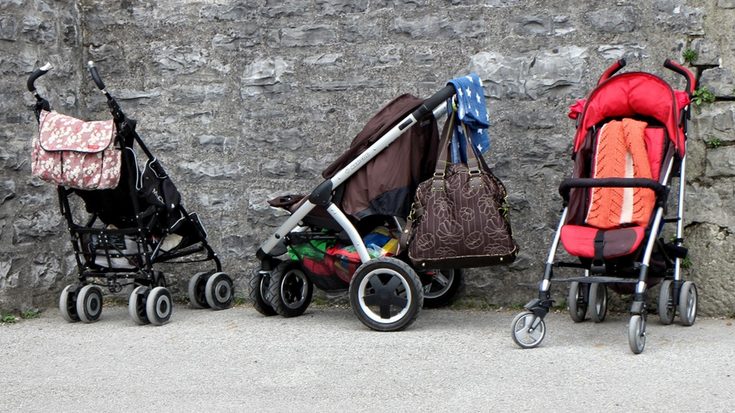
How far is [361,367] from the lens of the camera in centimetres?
400

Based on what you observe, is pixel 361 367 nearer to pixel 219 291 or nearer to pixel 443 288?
pixel 443 288

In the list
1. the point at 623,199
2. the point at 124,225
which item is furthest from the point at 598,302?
the point at 124,225

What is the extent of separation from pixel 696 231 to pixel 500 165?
45.6 inches

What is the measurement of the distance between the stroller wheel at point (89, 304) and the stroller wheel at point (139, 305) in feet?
0.96

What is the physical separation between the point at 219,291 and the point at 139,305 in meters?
0.61

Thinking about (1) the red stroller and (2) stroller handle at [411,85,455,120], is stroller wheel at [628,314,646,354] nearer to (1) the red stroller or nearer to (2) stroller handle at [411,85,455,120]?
(1) the red stroller

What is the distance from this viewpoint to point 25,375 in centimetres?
411

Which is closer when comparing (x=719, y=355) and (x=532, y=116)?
(x=719, y=355)

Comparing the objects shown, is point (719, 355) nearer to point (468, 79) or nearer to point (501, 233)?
point (501, 233)

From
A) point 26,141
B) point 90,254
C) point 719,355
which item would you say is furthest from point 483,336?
point 26,141

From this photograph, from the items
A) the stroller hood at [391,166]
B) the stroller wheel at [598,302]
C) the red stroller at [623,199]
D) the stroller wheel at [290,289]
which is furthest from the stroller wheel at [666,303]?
the stroller wheel at [290,289]

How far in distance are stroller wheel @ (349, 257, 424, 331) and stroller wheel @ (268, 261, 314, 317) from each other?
633 mm

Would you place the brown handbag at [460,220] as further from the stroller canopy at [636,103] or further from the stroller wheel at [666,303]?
the stroller wheel at [666,303]

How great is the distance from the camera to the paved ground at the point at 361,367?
343 cm
